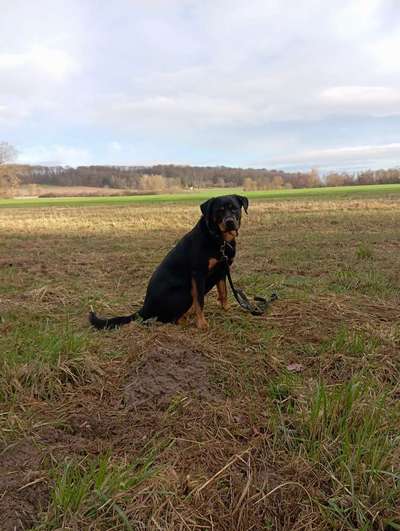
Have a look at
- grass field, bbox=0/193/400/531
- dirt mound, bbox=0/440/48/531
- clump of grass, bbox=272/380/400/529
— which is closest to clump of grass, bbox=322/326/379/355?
grass field, bbox=0/193/400/531

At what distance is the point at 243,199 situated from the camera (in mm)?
5301

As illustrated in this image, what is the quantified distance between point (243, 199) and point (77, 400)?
3.30m

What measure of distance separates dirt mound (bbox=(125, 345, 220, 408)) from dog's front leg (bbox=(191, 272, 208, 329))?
111 centimetres

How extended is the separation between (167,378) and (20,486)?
126 cm

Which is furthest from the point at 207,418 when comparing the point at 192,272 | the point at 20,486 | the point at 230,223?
the point at 230,223

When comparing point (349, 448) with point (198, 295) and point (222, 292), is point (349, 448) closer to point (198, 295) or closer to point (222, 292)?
point (198, 295)

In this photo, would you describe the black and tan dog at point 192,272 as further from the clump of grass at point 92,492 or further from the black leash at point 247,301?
the clump of grass at point 92,492

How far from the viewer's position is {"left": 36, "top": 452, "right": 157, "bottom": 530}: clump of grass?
6.39 ft

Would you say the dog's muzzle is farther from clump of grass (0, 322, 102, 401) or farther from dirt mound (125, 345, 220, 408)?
clump of grass (0, 322, 102, 401)

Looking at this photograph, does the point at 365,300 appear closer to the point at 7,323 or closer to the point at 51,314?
the point at 51,314

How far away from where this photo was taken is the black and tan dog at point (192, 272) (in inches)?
185

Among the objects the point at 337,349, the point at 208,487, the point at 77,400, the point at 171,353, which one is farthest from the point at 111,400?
the point at 337,349

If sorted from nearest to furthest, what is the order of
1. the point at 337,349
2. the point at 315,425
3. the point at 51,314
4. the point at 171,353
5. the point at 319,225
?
the point at 315,425, the point at 171,353, the point at 337,349, the point at 51,314, the point at 319,225

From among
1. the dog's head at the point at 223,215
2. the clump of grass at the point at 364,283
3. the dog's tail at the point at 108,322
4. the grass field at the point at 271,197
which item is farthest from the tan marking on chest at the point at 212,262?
the grass field at the point at 271,197
